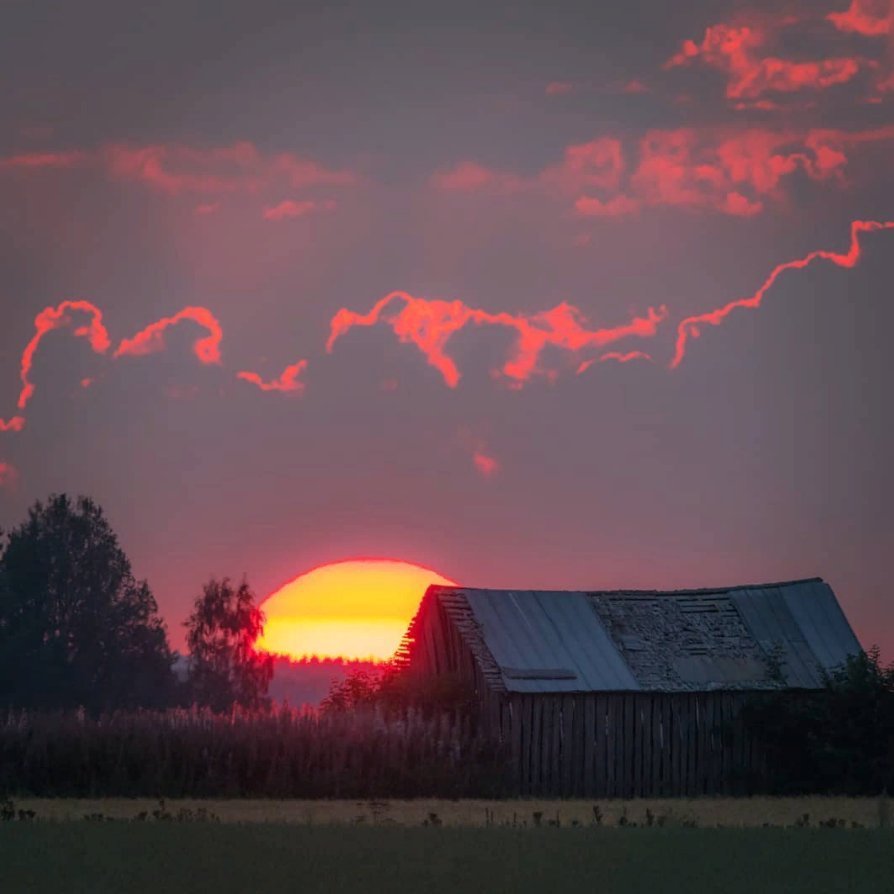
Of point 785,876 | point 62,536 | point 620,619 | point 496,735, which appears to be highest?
point 62,536

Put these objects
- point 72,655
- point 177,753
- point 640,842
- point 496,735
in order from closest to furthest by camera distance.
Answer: point 640,842 < point 177,753 < point 496,735 < point 72,655

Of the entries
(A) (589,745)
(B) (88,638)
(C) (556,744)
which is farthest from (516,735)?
(B) (88,638)

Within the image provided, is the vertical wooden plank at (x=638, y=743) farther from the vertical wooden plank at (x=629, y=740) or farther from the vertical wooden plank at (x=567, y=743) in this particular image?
the vertical wooden plank at (x=567, y=743)

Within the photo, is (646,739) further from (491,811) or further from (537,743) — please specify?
(491,811)

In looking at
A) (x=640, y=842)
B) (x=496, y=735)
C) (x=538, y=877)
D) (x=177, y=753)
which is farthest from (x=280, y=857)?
(x=496, y=735)

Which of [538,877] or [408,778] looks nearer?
[538,877]

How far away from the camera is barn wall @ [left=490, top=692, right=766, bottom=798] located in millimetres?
49438

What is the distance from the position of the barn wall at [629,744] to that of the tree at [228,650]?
Result: 178 feet

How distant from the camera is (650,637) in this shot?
5425 centimetres

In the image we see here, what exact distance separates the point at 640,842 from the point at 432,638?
25466 mm

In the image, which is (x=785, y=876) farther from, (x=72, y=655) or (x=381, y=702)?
(x=72, y=655)

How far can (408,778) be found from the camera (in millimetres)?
45438

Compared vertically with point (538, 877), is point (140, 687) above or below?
above

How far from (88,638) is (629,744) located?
51759mm
